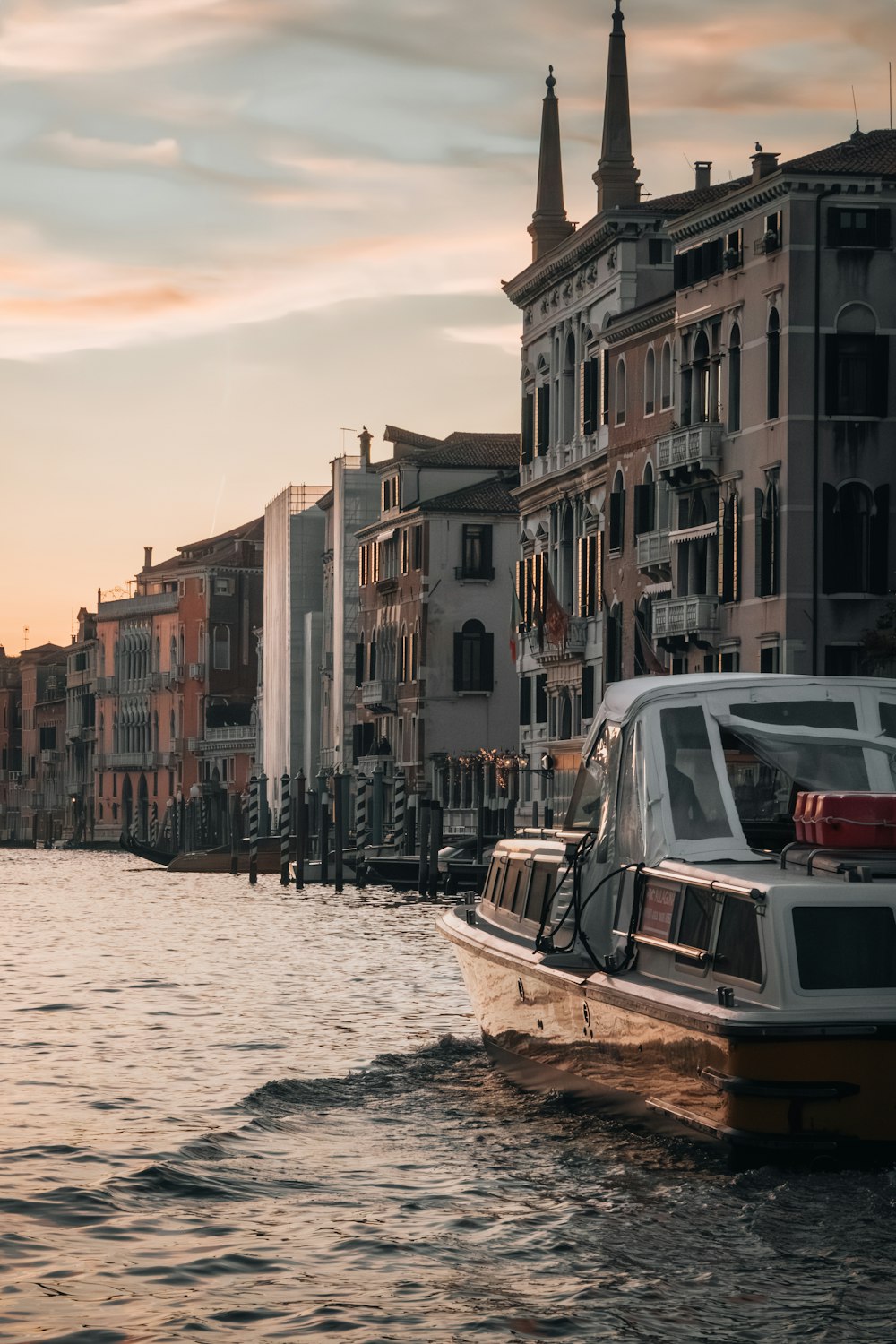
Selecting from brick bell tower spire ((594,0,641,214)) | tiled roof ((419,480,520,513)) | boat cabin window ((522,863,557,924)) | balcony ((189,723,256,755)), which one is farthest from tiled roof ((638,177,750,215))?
balcony ((189,723,256,755))

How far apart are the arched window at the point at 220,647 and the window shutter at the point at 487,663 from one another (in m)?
39.0

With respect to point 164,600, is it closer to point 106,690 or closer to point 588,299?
point 106,690

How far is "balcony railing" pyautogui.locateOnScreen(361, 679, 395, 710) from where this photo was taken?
69812 millimetres

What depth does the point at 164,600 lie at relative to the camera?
4230 inches

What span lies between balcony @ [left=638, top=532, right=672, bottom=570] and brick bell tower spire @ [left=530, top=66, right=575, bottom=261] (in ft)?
44.2

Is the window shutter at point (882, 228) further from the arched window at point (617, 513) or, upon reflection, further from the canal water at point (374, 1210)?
the canal water at point (374, 1210)

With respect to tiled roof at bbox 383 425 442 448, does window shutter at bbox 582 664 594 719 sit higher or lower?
lower

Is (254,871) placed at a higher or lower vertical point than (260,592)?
lower

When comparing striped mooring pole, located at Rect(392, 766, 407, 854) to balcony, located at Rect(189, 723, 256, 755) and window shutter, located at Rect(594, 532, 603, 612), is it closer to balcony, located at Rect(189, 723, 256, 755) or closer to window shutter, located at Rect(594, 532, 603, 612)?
window shutter, located at Rect(594, 532, 603, 612)

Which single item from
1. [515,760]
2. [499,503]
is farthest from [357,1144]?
[499,503]

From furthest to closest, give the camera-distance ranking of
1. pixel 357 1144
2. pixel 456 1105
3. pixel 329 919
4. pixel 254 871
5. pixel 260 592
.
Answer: pixel 260 592 → pixel 254 871 → pixel 329 919 → pixel 456 1105 → pixel 357 1144

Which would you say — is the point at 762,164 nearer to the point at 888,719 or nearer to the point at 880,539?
the point at 880,539

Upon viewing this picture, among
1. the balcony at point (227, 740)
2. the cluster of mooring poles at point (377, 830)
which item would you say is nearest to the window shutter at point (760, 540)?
the cluster of mooring poles at point (377, 830)

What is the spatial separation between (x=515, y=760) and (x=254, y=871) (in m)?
6.70
